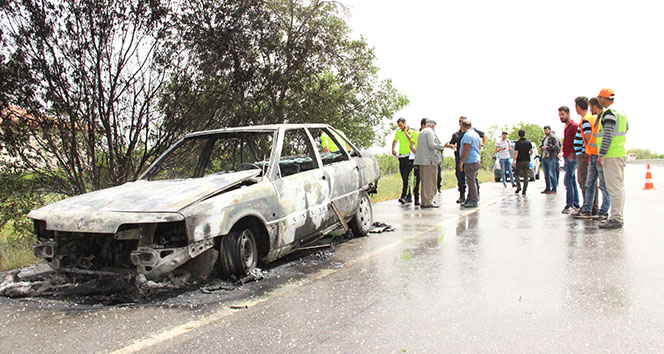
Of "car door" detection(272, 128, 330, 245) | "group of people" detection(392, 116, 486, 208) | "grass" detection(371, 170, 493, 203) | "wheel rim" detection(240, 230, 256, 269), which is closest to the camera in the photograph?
"wheel rim" detection(240, 230, 256, 269)

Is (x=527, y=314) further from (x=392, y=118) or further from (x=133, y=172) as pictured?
(x=392, y=118)

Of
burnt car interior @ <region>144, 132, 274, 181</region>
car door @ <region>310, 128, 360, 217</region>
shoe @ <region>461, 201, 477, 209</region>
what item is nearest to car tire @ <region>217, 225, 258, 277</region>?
burnt car interior @ <region>144, 132, 274, 181</region>

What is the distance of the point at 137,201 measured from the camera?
4223 mm

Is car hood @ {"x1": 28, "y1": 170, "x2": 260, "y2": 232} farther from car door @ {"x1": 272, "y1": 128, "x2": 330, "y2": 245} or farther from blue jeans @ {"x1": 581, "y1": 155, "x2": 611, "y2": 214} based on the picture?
blue jeans @ {"x1": 581, "y1": 155, "x2": 611, "y2": 214}

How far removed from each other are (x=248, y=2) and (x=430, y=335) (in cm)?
862

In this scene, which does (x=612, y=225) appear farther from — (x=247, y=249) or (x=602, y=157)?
(x=247, y=249)

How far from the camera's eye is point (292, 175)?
5.34 m

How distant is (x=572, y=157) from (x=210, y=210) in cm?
779

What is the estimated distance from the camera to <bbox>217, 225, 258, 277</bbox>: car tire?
14.4 feet

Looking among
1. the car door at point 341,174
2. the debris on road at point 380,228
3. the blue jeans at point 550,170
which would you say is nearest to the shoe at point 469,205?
the debris on road at point 380,228

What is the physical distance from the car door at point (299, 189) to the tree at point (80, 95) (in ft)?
12.6

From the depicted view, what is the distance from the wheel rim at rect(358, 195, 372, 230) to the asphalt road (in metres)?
1.04

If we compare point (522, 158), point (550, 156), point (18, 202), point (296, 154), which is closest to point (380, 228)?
point (296, 154)

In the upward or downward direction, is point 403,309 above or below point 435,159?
below
